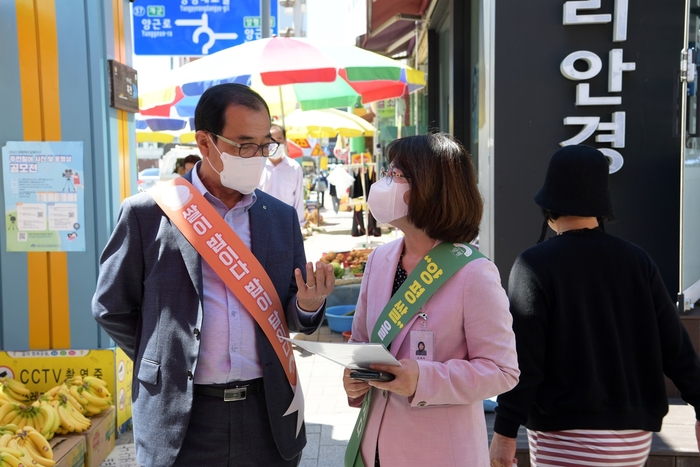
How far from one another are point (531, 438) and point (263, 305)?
1.10 meters

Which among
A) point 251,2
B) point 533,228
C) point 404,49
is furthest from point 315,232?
point 533,228

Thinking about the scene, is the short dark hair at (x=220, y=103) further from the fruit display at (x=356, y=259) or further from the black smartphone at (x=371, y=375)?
the fruit display at (x=356, y=259)

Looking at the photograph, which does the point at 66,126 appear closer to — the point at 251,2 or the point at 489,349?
the point at 489,349

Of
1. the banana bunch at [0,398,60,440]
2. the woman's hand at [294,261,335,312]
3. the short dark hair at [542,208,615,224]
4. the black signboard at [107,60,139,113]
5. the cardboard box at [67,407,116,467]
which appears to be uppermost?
the black signboard at [107,60,139,113]

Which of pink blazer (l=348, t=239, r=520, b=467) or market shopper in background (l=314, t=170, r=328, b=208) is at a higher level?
pink blazer (l=348, t=239, r=520, b=467)

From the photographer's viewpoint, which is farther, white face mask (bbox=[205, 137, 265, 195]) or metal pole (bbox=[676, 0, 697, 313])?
metal pole (bbox=[676, 0, 697, 313])

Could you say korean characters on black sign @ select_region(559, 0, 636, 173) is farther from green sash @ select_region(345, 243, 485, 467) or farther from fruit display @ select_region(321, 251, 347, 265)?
fruit display @ select_region(321, 251, 347, 265)

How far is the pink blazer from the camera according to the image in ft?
6.01

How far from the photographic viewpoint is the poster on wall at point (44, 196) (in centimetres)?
412

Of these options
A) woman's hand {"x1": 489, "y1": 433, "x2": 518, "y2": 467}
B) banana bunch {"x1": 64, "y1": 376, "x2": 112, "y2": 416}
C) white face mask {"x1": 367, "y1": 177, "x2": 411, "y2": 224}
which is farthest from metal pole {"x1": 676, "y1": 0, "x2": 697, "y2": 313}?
banana bunch {"x1": 64, "y1": 376, "x2": 112, "y2": 416}

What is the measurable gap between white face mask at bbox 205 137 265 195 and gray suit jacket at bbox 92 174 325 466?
13 centimetres

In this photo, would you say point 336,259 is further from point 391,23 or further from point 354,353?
point 354,353

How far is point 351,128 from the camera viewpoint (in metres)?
16.0

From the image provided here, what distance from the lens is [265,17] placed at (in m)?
7.72
